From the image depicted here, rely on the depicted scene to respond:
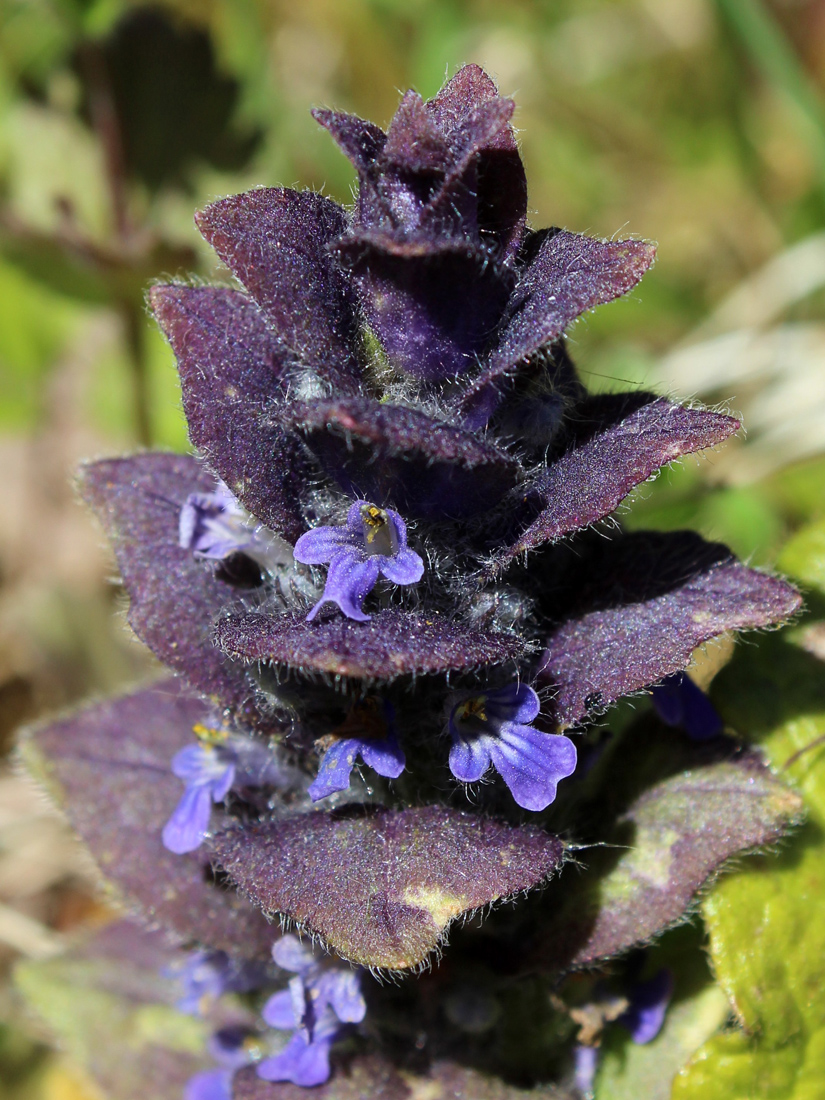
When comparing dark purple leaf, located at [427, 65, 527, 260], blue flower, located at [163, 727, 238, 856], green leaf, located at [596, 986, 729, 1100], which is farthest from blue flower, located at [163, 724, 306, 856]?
dark purple leaf, located at [427, 65, 527, 260]

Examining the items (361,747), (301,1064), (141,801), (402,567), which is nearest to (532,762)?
(361,747)

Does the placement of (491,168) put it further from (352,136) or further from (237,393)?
(237,393)

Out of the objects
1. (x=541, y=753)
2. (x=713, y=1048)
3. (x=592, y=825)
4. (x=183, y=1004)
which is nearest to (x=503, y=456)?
(x=541, y=753)

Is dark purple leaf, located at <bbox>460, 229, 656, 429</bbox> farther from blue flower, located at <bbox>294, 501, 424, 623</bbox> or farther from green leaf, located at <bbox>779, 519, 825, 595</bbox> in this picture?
green leaf, located at <bbox>779, 519, 825, 595</bbox>

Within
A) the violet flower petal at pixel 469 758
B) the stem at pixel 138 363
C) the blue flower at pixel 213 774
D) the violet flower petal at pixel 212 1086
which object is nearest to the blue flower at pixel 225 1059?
the violet flower petal at pixel 212 1086

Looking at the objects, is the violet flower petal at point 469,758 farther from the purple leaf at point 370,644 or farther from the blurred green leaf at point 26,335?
the blurred green leaf at point 26,335
